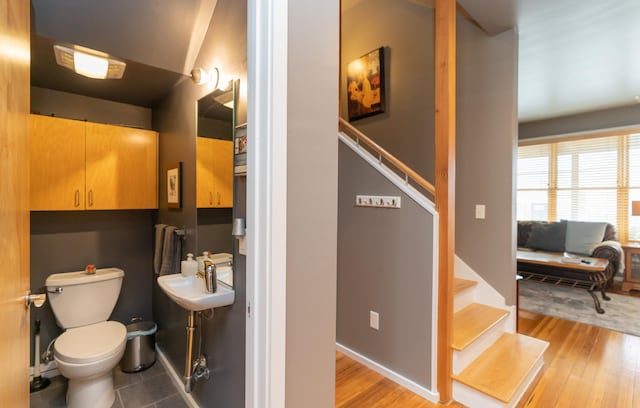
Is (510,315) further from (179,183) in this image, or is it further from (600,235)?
(600,235)

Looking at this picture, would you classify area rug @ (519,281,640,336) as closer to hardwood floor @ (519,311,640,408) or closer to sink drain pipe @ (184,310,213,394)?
hardwood floor @ (519,311,640,408)

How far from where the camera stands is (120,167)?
2322 mm

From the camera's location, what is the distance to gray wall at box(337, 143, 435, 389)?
192 centimetres

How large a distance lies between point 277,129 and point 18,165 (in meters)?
0.75

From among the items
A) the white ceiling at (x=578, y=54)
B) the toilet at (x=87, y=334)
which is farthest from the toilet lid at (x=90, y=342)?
the white ceiling at (x=578, y=54)

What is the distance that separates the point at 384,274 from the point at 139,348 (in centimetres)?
197

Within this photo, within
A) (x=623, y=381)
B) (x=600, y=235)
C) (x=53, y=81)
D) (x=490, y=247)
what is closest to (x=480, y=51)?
(x=490, y=247)

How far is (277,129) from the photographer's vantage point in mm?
979

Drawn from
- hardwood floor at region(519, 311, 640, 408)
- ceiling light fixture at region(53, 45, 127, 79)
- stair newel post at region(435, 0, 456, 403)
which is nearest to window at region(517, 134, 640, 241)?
hardwood floor at region(519, 311, 640, 408)

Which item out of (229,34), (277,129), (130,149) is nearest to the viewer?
(277,129)

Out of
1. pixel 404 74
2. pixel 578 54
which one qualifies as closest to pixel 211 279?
pixel 404 74

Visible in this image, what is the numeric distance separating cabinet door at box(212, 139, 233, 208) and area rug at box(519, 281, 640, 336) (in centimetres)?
375

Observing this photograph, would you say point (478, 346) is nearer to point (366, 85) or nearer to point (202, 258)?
A: point (202, 258)

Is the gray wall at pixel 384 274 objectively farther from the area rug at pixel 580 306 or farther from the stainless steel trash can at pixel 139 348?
the area rug at pixel 580 306
